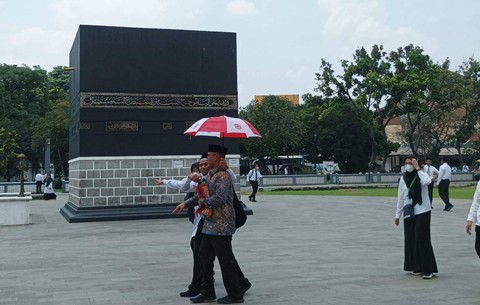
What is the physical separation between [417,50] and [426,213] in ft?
119

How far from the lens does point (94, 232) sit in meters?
14.1

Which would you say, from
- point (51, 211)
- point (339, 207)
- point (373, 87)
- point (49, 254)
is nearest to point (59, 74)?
point (373, 87)

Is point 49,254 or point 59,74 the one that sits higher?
point 59,74

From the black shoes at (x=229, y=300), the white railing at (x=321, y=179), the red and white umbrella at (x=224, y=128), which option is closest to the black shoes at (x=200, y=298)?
the black shoes at (x=229, y=300)

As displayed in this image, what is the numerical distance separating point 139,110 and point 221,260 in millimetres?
12207

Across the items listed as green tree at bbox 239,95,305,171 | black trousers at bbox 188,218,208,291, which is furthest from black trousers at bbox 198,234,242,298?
green tree at bbox 239,95,305,171

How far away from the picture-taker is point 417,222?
7.64 meters

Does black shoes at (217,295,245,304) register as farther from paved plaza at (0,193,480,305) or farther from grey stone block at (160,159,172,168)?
grey stone block at (160,159,172,168)

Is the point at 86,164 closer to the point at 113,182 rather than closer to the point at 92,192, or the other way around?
the point at 92,192

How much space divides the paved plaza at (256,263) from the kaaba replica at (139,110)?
1365 millimetres

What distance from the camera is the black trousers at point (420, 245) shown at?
7504 millimetres

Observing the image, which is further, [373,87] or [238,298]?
[373,87]

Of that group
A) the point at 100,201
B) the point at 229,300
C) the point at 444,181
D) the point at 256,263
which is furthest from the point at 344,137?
the point at 229,300

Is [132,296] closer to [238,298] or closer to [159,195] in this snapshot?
[238,298]
